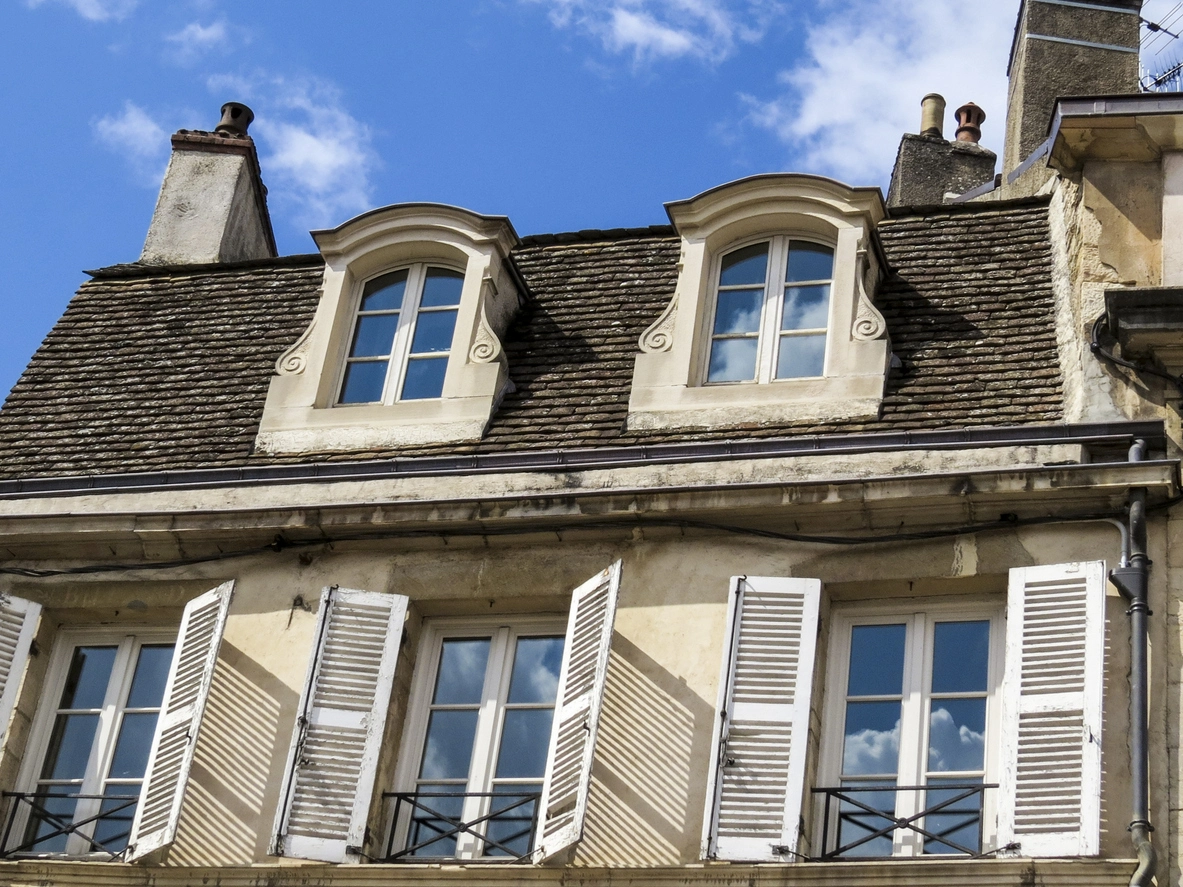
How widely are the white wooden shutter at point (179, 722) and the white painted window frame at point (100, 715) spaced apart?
42cm

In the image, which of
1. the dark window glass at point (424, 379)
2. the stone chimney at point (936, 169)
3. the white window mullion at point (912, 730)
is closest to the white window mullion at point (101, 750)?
the dark window glass at point (424, 379)

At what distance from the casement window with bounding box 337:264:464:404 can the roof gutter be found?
790 millimetres

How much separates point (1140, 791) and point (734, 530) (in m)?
2.62

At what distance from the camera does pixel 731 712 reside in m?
9.63

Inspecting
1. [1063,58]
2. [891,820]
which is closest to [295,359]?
[891,820]

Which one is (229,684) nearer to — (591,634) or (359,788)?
(359,788)

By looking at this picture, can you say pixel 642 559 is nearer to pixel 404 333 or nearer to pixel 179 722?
pixel 404 333

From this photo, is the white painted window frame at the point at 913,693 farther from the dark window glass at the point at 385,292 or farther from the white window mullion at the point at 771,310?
the dark window glass at the point at 385,292

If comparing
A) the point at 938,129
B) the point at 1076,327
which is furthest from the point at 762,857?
the point at 938,129

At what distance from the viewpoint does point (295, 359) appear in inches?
482

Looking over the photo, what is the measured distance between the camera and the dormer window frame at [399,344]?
11.7 metres

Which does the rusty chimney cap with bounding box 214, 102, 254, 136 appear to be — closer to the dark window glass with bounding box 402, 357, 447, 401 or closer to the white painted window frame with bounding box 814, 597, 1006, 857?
the dark window glass with bounding box 402, 357, 447, 401

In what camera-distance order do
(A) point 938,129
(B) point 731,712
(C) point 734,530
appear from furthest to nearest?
(A) point 938,129, (C) point 734,530, (B) point 731,712

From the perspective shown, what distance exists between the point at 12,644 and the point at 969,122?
12.0m
